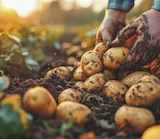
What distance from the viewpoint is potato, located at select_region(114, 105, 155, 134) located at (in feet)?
8.52

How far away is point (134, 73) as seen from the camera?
10.7 ft

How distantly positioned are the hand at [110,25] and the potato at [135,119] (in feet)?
3.94

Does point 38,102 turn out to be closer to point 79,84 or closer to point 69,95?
point 69,95

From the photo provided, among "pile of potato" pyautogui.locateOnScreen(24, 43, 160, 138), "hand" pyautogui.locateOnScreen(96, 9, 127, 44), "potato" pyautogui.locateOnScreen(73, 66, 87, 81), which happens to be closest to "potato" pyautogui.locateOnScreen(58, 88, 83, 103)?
"pile of potato" pyautogui.locateOnScreen(24, 43, 160, 138)

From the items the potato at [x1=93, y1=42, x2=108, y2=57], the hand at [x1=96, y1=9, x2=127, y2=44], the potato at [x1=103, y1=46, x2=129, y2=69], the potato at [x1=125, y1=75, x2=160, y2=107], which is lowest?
the potato at [x1=125, y1=75, x2=160, y2=107]

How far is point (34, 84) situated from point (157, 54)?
3.95 feet

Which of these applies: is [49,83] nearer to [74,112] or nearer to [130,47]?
[74,112]

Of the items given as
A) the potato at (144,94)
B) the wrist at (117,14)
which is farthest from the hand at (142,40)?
the wrist at (117,14)

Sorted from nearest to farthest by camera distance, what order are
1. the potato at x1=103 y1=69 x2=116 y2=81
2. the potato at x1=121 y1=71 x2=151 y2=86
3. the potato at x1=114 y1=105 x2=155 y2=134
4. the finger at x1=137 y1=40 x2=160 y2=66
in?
the potato at x1=114 y1=105 x2=155 y2=134 → the potato at x1=121 y1=71 x2=151 y2=86 → the finger at x1=137 y1=40 x2=160 y2=66 → the potato at x1=103 y1=69 x2=116 y2=81

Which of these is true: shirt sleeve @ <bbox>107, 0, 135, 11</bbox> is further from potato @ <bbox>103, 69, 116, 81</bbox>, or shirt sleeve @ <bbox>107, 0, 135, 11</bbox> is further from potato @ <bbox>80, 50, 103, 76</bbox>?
potato @ <bbox>103, 69, 116, 81</bbox>

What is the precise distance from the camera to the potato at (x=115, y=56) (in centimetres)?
332

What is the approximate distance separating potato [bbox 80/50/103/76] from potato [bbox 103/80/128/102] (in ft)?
0.88

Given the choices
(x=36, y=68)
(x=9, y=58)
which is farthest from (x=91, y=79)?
(x=36, y=68)

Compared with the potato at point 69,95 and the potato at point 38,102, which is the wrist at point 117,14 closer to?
the potato at point 69,95
